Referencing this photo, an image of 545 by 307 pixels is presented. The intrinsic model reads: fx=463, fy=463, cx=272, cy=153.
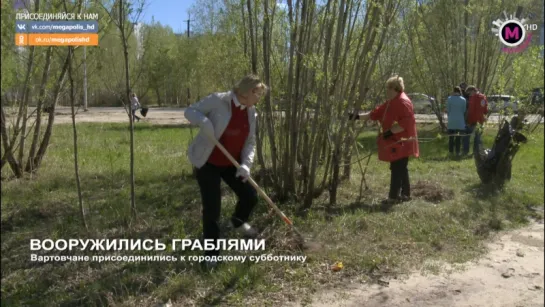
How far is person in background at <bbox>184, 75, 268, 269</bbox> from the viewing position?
12.0ft

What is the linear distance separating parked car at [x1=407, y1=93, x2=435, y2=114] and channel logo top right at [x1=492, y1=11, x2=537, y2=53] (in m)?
2.27

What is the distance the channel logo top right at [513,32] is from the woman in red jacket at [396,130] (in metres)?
6.19

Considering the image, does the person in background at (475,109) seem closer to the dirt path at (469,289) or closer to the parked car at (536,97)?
the parked car at (536,97)

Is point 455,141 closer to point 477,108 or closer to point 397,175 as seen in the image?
point 477,108

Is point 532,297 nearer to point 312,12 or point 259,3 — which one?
point 312,12

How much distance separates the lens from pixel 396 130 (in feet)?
17.7

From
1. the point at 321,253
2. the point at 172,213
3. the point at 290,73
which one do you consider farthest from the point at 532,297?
the point at 172,213

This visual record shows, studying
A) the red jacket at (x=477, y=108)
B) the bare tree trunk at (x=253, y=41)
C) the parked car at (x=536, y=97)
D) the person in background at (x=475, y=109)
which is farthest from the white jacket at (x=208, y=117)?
the red jacket at (x=477, y=108)

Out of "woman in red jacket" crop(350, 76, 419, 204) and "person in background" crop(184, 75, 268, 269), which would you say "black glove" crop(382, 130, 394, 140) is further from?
"person in background" crop(184, 75, 268, 269)

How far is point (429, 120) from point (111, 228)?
1227 centimetres

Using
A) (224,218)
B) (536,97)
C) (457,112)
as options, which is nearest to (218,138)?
(224,218)

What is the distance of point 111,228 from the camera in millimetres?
4598

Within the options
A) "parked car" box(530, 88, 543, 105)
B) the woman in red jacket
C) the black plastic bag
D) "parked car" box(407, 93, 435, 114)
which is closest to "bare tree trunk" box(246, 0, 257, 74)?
the woman in red jacket

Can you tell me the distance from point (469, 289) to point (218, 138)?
2.32m
